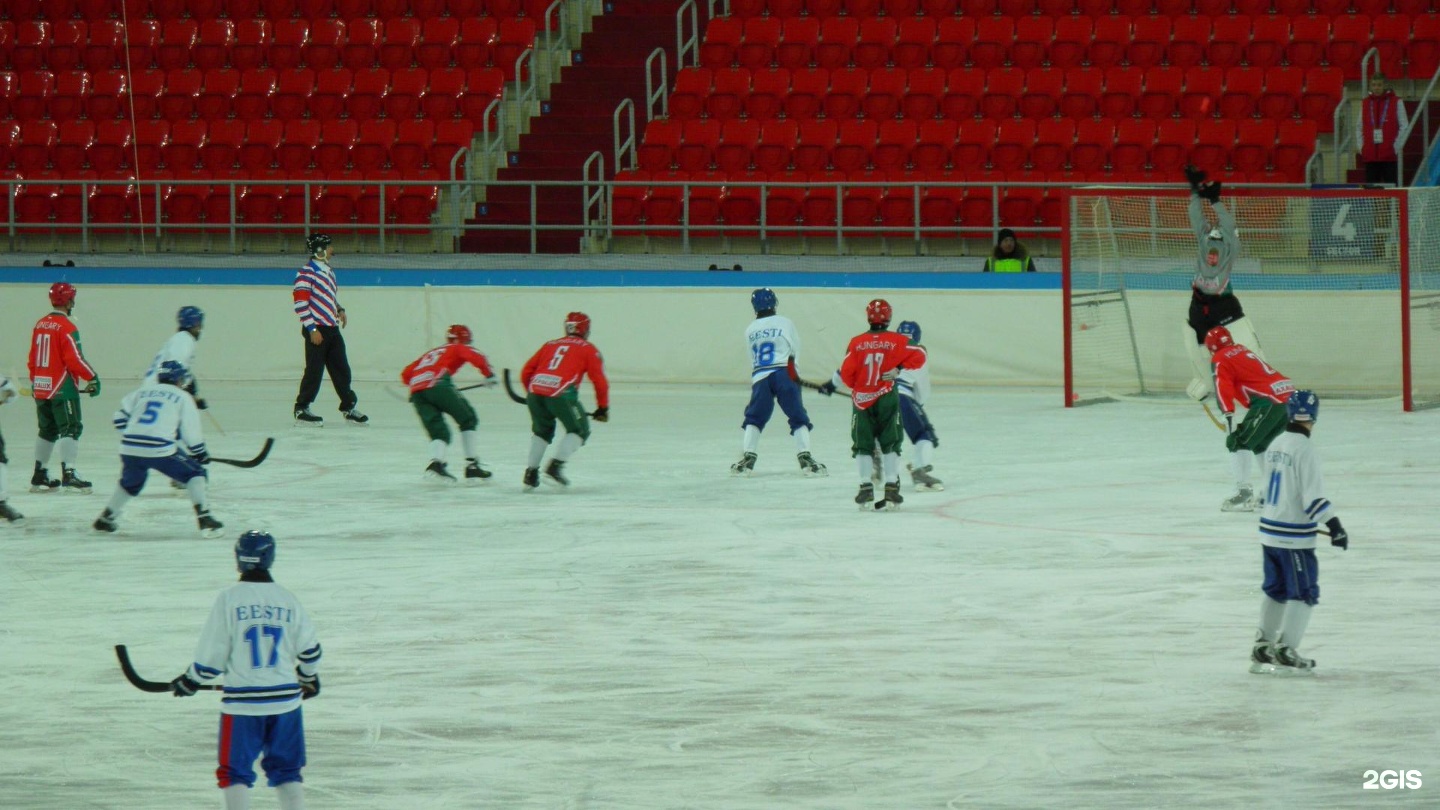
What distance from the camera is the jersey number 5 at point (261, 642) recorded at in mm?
5281

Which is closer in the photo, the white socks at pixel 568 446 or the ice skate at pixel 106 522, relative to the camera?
the ice skate at pixel 106 522

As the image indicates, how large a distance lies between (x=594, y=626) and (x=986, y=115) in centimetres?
1371

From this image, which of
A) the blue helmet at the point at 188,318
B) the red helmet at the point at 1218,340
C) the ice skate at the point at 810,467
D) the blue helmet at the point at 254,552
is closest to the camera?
the blue helmet at the point at 254,552

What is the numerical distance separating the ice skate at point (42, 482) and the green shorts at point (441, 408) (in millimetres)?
2376

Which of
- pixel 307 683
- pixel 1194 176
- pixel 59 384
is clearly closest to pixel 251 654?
pixel 307 683

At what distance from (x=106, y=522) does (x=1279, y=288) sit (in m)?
11.0

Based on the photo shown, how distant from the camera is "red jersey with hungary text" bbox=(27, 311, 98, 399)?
12570 millimetres

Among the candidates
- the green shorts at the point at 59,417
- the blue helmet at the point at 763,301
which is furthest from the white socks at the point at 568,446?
the green shorts at the point at 59,417

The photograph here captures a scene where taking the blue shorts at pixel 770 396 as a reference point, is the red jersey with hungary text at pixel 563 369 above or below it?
above

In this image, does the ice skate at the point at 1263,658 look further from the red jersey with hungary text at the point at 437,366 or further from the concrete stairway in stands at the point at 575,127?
the concrete stairway in stands at the point at 575,127

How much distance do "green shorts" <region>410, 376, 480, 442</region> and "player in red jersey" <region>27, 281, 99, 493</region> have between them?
2.10 m

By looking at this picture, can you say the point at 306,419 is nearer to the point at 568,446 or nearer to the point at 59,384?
the point at 59,384

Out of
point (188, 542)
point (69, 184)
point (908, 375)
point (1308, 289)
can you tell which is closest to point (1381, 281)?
point (1308, 289)

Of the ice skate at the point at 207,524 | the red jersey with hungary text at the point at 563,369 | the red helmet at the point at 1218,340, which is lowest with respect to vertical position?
the ice skate at the point at 207,524
